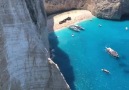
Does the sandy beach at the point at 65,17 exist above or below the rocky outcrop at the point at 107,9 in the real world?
below

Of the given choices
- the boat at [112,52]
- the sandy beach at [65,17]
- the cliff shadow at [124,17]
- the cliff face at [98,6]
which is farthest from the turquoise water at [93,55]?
the cliff face at [98,6]

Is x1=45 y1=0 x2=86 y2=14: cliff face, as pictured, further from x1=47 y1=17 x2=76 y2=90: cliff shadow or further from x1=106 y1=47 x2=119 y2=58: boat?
x1=106 y1=47 x2=119 y2=58: boat

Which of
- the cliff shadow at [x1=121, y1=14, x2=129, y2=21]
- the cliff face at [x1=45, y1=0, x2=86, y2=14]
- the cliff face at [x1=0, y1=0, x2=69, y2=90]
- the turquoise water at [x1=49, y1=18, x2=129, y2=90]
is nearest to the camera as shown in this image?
the cliff face at [x1=0, y1=0, x2=69, y2=90]

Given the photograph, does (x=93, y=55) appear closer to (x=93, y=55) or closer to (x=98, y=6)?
(x=93, y=55)

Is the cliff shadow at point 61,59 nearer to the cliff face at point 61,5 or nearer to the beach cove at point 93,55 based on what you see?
the beach cove at point 93,55

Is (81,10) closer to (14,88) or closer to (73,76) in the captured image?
(73,76)

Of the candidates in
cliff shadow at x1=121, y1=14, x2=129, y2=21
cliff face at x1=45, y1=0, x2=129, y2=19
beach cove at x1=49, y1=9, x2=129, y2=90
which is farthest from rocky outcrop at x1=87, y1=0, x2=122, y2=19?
beach cove at x1=49, y1=9, x2=129, y2=90

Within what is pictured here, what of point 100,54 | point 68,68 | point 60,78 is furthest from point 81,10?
point 60,78
